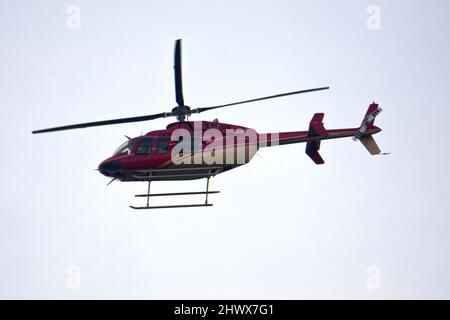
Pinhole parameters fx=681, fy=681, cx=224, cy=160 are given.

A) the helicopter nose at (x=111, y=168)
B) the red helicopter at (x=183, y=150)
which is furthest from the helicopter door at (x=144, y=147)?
the helicopter nose at (x=111, y=168)

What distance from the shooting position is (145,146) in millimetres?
20922

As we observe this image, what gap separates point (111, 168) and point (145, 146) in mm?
1238

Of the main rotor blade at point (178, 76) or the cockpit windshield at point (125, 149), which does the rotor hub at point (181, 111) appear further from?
the cockpit windshield at point (125, 149)

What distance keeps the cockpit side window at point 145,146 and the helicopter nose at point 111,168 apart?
73 centimetres

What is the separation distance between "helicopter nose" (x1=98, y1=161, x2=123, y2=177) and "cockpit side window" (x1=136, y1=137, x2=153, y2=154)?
28.9 inches

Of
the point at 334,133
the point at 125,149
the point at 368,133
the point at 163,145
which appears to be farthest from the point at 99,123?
the point at 368,133

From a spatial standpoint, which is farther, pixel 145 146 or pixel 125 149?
pixel 125 149

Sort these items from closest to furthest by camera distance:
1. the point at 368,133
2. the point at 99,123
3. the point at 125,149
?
the point at 99,123, the point at 125,149, the point at 368,133

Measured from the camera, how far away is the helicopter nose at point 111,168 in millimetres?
20797

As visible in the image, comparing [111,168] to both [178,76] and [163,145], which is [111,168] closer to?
[163,145]
